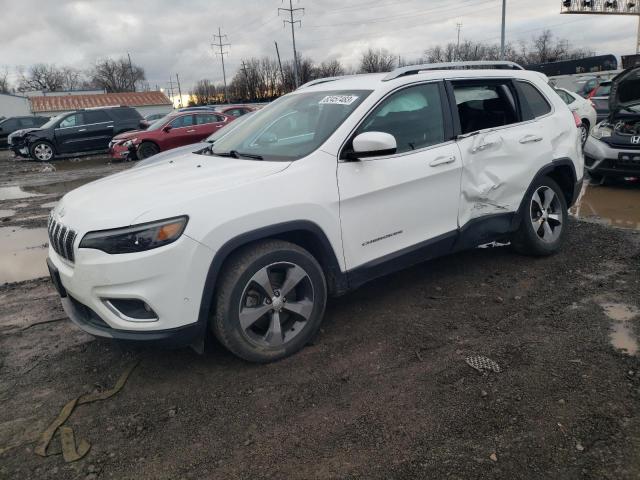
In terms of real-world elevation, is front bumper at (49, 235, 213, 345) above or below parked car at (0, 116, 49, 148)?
below

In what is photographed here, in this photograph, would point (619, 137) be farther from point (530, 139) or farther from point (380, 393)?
point (380, 393)

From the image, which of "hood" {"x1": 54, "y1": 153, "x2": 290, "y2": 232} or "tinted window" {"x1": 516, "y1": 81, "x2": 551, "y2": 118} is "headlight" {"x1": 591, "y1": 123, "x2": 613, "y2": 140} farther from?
"hood" {"x1": 54, "y1": 153, "x2": 290, "y2": 232}

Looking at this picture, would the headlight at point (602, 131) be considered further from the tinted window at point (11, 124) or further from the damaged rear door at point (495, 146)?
the tinted window at point (11, 124)

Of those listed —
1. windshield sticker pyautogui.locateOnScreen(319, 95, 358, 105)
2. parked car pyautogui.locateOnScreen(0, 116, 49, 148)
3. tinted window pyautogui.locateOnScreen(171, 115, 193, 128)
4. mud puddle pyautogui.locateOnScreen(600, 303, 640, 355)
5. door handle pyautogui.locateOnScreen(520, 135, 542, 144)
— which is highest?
parked car pyautogui.locateOnScreen(0, 116, 49, 148)

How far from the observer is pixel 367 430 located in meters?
2.63

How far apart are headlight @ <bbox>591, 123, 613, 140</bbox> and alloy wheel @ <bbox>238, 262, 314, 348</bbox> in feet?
22.8

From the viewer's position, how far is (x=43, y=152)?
61.7ft

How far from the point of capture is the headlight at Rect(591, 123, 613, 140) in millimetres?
8109

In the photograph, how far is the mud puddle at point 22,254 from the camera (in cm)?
556

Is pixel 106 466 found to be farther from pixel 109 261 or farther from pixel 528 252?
pixel 528 252

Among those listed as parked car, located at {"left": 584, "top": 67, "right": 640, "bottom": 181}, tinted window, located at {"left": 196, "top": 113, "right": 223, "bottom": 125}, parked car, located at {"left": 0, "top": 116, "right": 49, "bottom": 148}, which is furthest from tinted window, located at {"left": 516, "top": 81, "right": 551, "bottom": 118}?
parked car, located at {"left": 0, "top": 116, "right": 49, "bottom": 148}

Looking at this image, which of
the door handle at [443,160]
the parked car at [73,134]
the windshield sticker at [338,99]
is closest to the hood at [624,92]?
the door handle at [443,160]

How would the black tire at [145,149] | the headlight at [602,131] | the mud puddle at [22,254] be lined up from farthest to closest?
the black tire at [145,149], the headlight at [602,131], the mud puddle at [22,254]

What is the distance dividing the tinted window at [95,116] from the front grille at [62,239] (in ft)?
58.1
